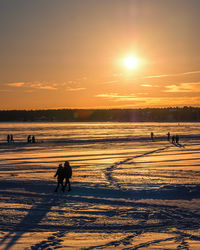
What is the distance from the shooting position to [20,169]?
62.3 ft

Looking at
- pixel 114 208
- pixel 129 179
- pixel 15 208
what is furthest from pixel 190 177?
pixel 15 208

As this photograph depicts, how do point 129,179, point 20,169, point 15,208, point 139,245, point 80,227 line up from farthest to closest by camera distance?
1. point 20,169
2. point 129,179
3. point 15,208
4. point 80,227
5. point 139,245

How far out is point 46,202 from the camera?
11328 mm

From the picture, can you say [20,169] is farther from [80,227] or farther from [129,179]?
[80,227]

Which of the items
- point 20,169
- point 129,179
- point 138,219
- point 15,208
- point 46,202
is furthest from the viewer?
point 20,169

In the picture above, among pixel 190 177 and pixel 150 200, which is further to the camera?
pixel 190 177

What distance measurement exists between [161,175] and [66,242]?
10018 millimetres

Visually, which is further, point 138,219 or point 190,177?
point 190,177

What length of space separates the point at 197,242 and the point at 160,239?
2.89 ft

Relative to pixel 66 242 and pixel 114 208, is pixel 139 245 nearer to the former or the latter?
pixel 66 242

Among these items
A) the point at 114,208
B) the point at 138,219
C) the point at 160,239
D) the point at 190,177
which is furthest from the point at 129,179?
the point at 160,239

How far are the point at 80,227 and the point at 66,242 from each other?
1.18 m

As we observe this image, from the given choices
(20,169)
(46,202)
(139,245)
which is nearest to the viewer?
(139,245)

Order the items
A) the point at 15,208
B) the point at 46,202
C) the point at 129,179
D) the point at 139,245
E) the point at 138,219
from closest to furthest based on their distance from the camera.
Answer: the point at 139,245 → the point at 138,219 → the point at 15,208 → the point at 46,202 → the point at 129,179
